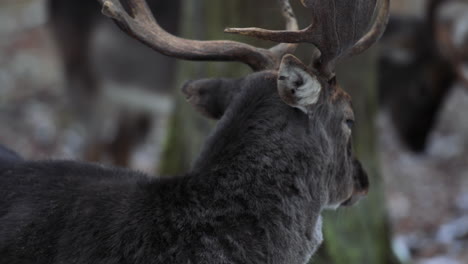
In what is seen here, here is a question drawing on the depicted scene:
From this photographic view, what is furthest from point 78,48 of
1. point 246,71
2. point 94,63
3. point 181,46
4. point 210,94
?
point 181,46

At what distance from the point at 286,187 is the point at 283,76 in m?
0.45

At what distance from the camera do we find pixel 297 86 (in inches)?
114

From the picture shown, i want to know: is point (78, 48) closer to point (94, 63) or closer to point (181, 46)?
point (94, 63)

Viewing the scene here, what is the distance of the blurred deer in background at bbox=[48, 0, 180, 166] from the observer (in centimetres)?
842

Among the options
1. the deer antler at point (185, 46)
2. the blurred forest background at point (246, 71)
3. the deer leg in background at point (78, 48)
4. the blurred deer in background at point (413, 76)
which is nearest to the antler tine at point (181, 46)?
the deer antler at point (185, 46)

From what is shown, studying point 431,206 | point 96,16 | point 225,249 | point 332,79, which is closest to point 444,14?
point 431,206

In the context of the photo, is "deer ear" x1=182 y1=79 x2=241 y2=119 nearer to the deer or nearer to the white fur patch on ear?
the deer

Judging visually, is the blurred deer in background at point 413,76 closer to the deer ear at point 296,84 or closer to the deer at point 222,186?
the deer at point 222,186

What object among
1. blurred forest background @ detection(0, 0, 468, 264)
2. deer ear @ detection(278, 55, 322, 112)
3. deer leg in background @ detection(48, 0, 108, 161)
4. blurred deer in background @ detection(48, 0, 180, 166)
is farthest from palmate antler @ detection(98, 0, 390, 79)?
deer leg in background @ detection(48, 0, 108, 161)

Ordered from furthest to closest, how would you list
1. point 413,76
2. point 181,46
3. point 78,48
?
point 413,76, point 78,48, point 181,46

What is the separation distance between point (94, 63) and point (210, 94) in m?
5.42

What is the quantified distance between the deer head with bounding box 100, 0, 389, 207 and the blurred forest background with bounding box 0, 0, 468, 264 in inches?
64.3

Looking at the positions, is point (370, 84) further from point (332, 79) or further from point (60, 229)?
point (60, 229)

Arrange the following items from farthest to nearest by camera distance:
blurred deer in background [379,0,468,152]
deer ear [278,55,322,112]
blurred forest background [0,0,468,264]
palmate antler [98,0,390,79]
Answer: blurred deer in background [379,0,468,152], blurred forest background [0,0,468,264], palmate antler [98,0,390,79], deer ear [278,55,322,112]
